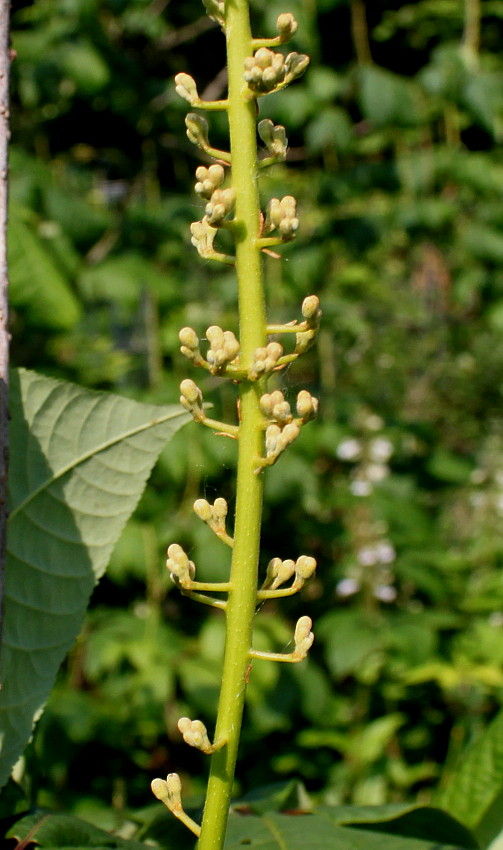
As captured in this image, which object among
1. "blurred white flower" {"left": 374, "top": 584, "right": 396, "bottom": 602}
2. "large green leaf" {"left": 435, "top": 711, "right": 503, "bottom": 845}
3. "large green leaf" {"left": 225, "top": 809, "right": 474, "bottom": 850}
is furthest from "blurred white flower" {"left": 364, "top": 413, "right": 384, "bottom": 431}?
"large green leaf" {"left": 225, "top": 809, "right": 474, "bottom": 850}

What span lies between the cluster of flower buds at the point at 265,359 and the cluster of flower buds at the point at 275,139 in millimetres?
140

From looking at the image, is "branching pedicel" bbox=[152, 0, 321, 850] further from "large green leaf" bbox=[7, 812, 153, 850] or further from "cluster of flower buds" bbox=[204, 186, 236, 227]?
"large green leaf" bbox=[7, 812, 153, 850]

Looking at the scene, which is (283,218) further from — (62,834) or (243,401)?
(62,834)

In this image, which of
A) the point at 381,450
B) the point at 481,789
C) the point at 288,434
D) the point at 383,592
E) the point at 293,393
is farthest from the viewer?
the point at 381,450

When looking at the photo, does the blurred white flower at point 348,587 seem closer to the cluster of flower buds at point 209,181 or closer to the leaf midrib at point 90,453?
the leaf midrib at point 90,453

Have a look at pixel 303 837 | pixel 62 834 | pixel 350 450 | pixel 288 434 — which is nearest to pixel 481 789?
pixel 303 837

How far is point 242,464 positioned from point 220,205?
14 centimetres

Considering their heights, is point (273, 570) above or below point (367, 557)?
above

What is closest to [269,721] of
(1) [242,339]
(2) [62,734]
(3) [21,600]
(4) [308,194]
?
(2) [62,734]

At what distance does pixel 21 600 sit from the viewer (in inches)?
24.0

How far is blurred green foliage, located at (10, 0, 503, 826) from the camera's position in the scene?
2668 millimetres

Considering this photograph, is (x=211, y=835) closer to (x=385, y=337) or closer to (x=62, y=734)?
(x=62, y=734)

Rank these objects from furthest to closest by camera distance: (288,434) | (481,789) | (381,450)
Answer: (381,450), (481,789), (288,434)

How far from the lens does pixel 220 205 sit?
0.47 m
